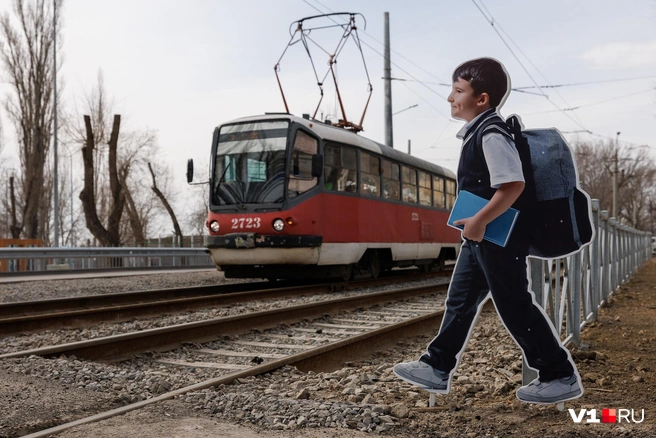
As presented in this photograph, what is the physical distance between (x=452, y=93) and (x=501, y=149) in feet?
1.64

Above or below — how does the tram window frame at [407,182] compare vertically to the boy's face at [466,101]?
above

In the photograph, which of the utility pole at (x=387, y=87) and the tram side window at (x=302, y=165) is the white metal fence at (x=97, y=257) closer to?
the utility pole at (x=387, y=87)

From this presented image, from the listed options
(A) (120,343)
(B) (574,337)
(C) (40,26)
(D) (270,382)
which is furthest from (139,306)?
(C) (40,26)

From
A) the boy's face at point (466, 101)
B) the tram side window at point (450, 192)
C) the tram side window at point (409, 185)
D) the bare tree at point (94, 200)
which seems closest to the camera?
the boy's face at point (466, 101)

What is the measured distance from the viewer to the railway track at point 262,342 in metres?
6.28

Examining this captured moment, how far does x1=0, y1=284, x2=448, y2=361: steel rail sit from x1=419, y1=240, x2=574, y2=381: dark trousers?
12.9 ft

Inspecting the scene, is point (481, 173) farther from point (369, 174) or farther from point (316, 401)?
point (369, 174)

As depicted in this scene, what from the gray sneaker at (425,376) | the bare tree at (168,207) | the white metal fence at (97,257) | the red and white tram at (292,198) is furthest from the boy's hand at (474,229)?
the bare tree at (168,207)

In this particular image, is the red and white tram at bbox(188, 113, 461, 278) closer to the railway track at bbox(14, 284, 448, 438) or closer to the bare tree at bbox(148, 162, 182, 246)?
the railway track at bbox(14, 284, 448, 438)

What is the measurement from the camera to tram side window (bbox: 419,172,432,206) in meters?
16.9

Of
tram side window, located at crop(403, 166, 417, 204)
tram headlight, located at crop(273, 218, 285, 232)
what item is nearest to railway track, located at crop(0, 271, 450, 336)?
tram headlight, located at crop(273, 218, 285, 232)

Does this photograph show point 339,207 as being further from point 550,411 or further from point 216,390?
point 550,411

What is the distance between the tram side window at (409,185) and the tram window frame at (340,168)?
231 centimetres

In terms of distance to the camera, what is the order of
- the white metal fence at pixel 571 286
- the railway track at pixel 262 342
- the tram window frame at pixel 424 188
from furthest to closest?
the tram window frame at pixel 424 188 → the railway track at pixel 262 342 → the white metal fence at pixel 571 286
